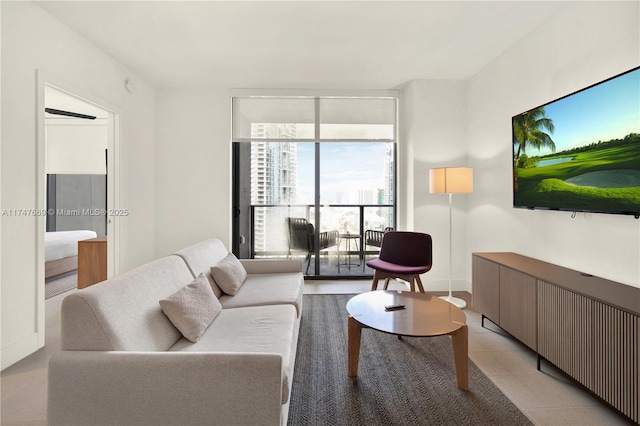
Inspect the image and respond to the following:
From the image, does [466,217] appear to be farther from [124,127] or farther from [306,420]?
[124,127]

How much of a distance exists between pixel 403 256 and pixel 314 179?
171 centimetres

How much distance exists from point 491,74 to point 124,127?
4241 mm

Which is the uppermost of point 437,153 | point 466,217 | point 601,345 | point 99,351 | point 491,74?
point 491,74

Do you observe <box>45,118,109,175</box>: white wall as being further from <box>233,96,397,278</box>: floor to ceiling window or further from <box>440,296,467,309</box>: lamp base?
<box>440,296,467,309</box>: lamp base

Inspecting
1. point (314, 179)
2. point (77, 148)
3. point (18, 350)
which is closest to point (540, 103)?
point (314, 179)

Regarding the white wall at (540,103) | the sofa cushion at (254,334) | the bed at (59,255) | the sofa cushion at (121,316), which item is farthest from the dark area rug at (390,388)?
the bed at (59,255)

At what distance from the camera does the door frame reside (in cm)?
251

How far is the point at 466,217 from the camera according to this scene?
13.3 ft

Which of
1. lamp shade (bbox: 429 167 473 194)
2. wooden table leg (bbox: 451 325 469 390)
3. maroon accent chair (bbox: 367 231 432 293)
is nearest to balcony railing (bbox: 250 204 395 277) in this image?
maroon accent chair (bbox: 367 231 432 293)

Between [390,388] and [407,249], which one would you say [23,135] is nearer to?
[390,388]

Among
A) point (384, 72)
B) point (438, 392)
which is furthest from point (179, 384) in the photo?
point (384, 72)

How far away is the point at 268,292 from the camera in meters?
2.51

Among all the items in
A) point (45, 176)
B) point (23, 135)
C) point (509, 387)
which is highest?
point (23, 135)

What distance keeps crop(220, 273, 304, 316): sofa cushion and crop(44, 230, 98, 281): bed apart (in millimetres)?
3229
